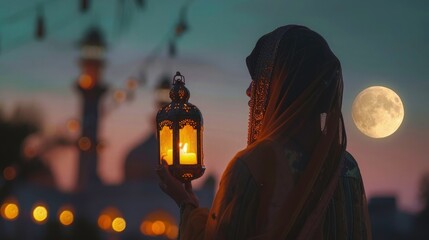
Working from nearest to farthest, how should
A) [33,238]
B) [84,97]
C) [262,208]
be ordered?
[262,208] < [33,238] < [84,97]

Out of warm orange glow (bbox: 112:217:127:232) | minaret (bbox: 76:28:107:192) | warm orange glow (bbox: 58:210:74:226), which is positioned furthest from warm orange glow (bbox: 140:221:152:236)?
warm orange glow (bbox: 58:210:74:226)

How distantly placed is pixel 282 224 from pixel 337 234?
26 cm

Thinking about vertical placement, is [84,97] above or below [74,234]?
above

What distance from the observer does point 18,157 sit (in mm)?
35062

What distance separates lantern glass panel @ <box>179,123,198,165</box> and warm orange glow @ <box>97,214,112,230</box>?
63.1 meters

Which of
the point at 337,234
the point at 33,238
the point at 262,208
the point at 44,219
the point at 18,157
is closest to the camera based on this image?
the point at 262,208

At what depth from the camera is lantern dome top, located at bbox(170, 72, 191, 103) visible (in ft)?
12.4

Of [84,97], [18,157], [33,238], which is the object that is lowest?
[33,238]

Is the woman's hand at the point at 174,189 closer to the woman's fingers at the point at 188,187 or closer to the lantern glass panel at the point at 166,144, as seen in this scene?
the woman's fingers at the point at 188,187

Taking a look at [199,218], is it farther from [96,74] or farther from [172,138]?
[96,74]

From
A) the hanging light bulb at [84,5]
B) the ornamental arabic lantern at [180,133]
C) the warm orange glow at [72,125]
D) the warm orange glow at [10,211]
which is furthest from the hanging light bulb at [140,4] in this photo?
the warm orange glow at [10,211]

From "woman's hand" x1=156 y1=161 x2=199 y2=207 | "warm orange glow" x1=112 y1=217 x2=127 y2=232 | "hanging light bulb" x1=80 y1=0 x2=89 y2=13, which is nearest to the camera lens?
"woman's hand" x1=156 y1=161 x2=199 y2=207

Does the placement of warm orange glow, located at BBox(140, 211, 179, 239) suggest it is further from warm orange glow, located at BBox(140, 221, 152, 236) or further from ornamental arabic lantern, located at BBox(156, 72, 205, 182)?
ornamental arabic lantern, located at BBox(156, 72, 205, 182)

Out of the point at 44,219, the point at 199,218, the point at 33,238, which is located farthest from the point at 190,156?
the point at 33,238
